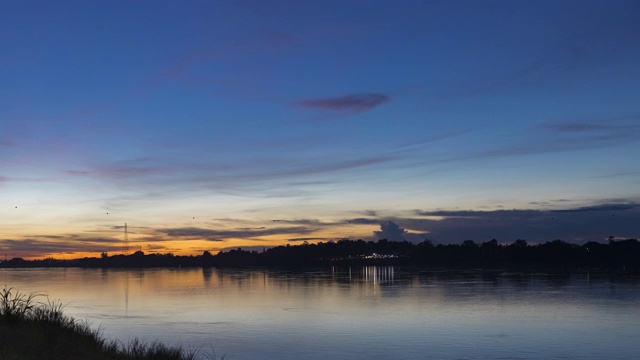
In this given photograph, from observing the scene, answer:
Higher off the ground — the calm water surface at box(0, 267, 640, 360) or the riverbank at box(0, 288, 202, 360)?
the riverbank at box(0, 288, 202, 360)

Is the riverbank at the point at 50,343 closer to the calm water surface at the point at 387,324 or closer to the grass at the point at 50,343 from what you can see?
the grass at the point at 50,343

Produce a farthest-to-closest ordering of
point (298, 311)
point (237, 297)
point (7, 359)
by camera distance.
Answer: point (237, 297)
point (298, 311)
point (7, 359)

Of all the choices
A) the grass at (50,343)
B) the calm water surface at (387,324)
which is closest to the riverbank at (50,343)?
the grass at (50,343)

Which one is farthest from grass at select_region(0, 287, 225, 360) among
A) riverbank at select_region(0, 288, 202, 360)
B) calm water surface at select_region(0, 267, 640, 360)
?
calm water surface at select_region(0, 267, 640, 360)

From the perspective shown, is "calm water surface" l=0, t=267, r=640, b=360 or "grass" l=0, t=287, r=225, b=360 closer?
"grass" l=0, t=287, r=225, b=360

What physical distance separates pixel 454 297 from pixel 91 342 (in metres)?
58.2

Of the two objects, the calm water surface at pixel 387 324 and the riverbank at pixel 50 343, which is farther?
the calm water surface at pixel 387 324

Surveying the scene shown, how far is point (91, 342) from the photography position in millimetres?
25422

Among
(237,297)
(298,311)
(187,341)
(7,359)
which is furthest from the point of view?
(237,297)

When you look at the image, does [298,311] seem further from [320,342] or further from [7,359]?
[7,359]

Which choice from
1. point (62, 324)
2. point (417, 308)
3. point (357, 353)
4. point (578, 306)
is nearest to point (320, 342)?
point (357, 353)

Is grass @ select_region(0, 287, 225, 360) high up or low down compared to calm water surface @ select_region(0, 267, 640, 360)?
up

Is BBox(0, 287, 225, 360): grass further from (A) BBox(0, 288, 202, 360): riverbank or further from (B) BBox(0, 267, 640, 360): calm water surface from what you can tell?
(B) BBox(0, 267, 640, 360): calm water surface

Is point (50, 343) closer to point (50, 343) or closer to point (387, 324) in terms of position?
point (50, 343)
